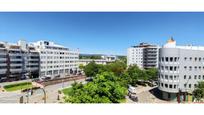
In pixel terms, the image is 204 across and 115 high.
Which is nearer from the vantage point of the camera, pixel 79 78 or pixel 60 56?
pixel 79 78

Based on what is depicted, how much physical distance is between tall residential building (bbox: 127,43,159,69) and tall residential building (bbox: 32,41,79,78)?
6283mm

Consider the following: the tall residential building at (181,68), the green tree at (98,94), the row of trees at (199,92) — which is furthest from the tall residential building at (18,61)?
the row of trees at (199,92)

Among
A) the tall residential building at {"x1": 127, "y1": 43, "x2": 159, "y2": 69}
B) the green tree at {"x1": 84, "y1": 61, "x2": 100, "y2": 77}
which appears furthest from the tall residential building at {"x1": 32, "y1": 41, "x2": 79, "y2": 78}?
the tall residential building at {"x1": 127, "y1": 43, "x2": 159, "y2": 69}

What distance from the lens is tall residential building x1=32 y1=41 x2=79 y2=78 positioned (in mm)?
14430

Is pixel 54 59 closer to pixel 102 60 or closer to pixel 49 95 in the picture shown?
pixel 102 60

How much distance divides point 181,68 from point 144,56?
1076 cm

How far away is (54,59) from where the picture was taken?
48.5 feet
